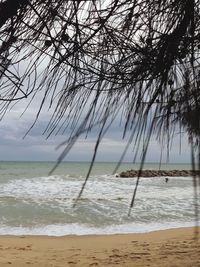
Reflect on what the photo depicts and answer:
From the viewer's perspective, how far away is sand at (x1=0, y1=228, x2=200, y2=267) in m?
7.85

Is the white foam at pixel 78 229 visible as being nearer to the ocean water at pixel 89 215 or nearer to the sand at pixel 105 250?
the ocean water at pixel 89 215

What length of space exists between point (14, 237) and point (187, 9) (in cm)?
918

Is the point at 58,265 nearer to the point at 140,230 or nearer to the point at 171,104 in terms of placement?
the point at 140,230

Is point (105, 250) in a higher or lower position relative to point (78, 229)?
lower

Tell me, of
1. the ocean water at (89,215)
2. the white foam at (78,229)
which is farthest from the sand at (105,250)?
the ocean water at (89,215)

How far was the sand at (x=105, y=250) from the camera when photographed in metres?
7.85

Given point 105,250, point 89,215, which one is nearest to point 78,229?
point 89,215

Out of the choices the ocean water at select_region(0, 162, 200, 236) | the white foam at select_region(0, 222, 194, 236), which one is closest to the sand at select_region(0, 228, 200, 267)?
the white foam at select_region(0, 222, 194, 236)

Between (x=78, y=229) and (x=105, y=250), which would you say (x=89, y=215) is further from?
(x=105, y=250)

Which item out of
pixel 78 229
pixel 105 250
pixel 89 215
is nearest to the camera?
pixel 105 250

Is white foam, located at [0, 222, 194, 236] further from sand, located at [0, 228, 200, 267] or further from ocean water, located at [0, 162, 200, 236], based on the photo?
sand, located at [0, 228, 200, 267]

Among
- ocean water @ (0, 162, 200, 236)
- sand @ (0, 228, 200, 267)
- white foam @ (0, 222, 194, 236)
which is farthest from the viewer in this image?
ocean water @ (0, 162, 200, 236)

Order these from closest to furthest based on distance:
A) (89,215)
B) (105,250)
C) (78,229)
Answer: (105,250) < (78,229) < (89,215)

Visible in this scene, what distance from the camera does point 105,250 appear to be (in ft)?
30.6
